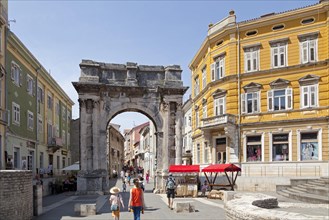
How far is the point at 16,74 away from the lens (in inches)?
1164

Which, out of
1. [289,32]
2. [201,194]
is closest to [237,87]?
[289,32]

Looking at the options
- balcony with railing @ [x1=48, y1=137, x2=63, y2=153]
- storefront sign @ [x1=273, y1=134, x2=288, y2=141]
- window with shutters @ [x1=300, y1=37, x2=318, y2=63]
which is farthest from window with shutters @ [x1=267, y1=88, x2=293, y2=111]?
balcony with railing @ [x1=48, y1=137, x2=63, y2=153]

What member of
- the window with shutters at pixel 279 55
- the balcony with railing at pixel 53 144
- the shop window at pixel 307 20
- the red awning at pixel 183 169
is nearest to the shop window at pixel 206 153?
the red awning at pixel 183 169

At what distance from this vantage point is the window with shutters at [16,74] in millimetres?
28567

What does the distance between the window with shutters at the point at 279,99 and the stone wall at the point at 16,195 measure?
64.7 ft

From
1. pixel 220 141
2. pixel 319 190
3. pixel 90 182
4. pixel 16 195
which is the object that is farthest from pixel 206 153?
pixel 16 195

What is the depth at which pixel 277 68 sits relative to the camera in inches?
1144

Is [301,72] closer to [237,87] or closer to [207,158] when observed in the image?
[237,87]

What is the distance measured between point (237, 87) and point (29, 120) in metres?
18.7

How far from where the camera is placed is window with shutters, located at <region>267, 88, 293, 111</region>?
2856 centimetres

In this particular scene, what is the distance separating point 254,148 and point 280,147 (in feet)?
6.90

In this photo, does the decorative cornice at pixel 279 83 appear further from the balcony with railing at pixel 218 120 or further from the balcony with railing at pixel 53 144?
the balcony with railing at pixel 53 144

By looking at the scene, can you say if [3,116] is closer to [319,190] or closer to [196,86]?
[319,190]

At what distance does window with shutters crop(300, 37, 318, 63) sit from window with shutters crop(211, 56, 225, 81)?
6.76 m
